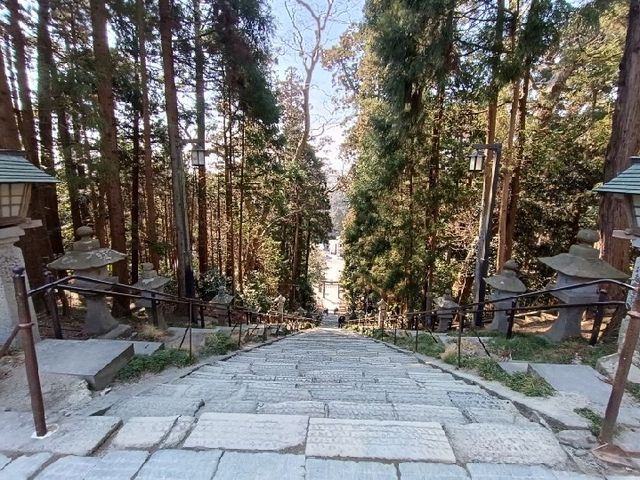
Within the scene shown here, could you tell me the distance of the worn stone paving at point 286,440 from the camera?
1.71 meters

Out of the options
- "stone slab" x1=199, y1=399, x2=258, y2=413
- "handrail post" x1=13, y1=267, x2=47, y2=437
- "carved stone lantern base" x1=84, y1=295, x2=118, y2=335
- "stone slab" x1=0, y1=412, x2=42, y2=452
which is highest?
"handrail post" x1=13, y1=267, x2=47, y2=437

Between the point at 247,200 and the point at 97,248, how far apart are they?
9259mm

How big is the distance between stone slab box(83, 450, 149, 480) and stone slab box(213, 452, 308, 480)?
0.42 meters

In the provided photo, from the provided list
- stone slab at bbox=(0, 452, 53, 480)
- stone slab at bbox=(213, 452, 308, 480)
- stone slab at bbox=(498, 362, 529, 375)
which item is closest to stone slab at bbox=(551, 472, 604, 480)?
stone slab at bbox=(213, 452, 308, 480)

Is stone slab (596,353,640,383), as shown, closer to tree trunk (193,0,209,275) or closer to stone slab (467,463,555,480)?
stone slab (467,463,555,480)

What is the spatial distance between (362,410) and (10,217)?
384 cm

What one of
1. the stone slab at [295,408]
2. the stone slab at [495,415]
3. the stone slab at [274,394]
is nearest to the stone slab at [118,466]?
the stone slab at [295,408]

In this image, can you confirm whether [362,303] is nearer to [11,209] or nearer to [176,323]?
[176,323]

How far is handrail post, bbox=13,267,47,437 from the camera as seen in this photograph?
6.57ft

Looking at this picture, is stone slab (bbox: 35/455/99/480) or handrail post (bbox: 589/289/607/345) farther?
handrail post (bbox: 589/289/607/345)

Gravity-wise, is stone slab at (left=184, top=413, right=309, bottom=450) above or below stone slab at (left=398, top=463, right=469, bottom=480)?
below

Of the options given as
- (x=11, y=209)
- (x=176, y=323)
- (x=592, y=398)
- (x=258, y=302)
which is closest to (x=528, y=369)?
(x=592, y=398)

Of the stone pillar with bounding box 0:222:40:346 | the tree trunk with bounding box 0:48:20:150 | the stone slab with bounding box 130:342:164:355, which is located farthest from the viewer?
the tree trunk with bounding box 0:48:20:150

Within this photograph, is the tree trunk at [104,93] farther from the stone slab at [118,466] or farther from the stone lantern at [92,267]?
the stone slab at [118,466]
